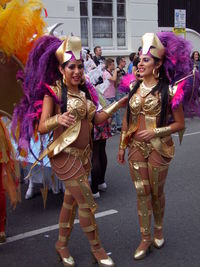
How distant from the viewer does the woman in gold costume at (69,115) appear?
9.92 ft

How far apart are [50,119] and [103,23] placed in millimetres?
11783

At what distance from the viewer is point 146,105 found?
10.5ft

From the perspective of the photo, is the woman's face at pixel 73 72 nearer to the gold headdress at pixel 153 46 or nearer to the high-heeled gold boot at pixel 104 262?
the gold headdress at pixel 153 46

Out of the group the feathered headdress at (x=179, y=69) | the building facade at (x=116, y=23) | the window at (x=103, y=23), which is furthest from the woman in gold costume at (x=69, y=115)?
the window at (x=103, y=23)

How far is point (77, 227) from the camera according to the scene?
4.05 metres

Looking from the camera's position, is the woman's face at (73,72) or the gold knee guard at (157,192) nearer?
the woman's face at (73,72)

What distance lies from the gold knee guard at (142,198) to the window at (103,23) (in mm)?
10827

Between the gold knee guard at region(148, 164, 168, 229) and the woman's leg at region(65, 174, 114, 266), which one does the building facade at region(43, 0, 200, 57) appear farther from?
the woman's leg at region(65, 174, 114, 266)

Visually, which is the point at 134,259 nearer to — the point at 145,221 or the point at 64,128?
the point at 145,221

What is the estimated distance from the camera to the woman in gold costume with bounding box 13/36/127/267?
302cm

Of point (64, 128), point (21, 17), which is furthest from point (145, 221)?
point (21, 17)

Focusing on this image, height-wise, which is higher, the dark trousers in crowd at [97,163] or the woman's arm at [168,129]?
the woman's arm at [168,129]

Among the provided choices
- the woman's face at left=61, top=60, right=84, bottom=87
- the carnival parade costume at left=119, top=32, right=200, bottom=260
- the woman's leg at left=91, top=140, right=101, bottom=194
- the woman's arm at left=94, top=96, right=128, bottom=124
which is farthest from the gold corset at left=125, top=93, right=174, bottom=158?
the woman's leg at left=91, top=140, right=101, bottom=194

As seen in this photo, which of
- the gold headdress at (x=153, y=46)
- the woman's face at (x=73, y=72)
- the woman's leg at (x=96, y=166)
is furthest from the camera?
the woman's leg at (x=96, y=166)
